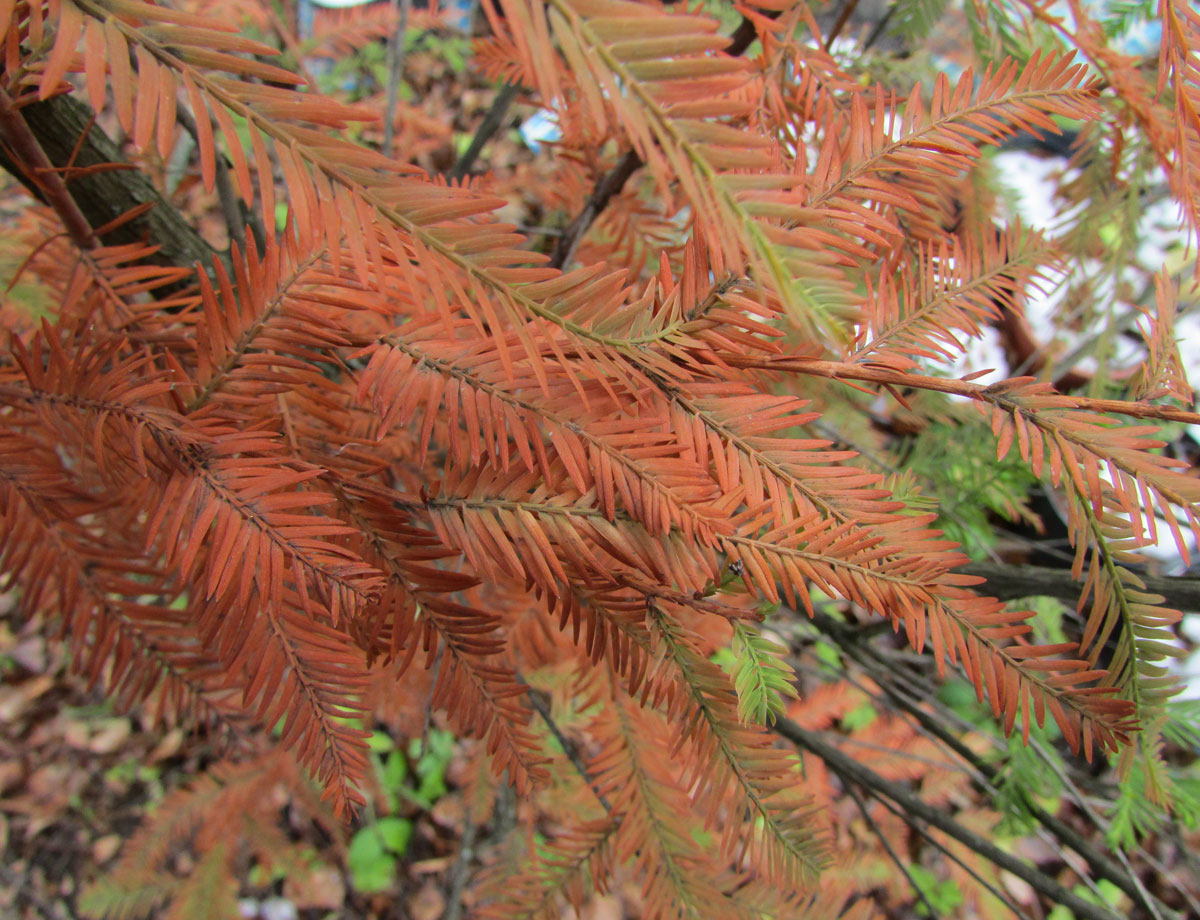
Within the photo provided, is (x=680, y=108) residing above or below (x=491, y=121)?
above

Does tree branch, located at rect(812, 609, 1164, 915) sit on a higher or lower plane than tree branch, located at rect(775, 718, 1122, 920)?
higher

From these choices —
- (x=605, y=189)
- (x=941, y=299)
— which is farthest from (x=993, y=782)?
(x=605, y=189)

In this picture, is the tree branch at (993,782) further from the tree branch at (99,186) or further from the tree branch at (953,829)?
the tree branch at (99,186)

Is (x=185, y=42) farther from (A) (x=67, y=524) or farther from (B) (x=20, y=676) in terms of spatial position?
(B) (x=20, y=676)

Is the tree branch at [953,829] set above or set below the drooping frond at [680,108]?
below

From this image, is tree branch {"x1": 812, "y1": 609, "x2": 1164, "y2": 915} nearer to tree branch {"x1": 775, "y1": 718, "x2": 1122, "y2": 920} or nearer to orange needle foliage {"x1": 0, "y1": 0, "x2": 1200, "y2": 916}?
tree branch {"x1": 775, "y1": 718, "x2": 1122, "y2": 920}

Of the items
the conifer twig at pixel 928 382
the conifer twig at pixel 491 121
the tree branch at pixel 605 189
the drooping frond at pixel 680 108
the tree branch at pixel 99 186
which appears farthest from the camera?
the conifer twig at pixel 491 121

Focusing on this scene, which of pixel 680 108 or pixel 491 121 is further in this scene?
pixel 491 121

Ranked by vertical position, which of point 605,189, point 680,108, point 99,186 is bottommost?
point 99,186

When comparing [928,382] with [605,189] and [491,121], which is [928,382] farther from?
[491,121]

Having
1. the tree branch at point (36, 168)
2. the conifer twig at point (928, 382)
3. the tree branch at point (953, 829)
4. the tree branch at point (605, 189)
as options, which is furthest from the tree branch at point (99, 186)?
the tree branch at point (953, 829)

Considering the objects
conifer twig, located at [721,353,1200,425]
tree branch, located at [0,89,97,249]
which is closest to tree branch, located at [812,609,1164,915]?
conifer twig, located at [721,353,1200,425]

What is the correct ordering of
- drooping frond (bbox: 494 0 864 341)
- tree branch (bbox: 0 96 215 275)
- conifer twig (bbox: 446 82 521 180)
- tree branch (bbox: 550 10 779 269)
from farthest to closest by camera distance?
1. conifer twig (bbox: 446 82 521 180)
2. tree branch (bbox: 550 10 779 269)
3. tree branch (bbox: 0 96 215 275)
4. drooping frond (bbox: 494 0 864 341)
